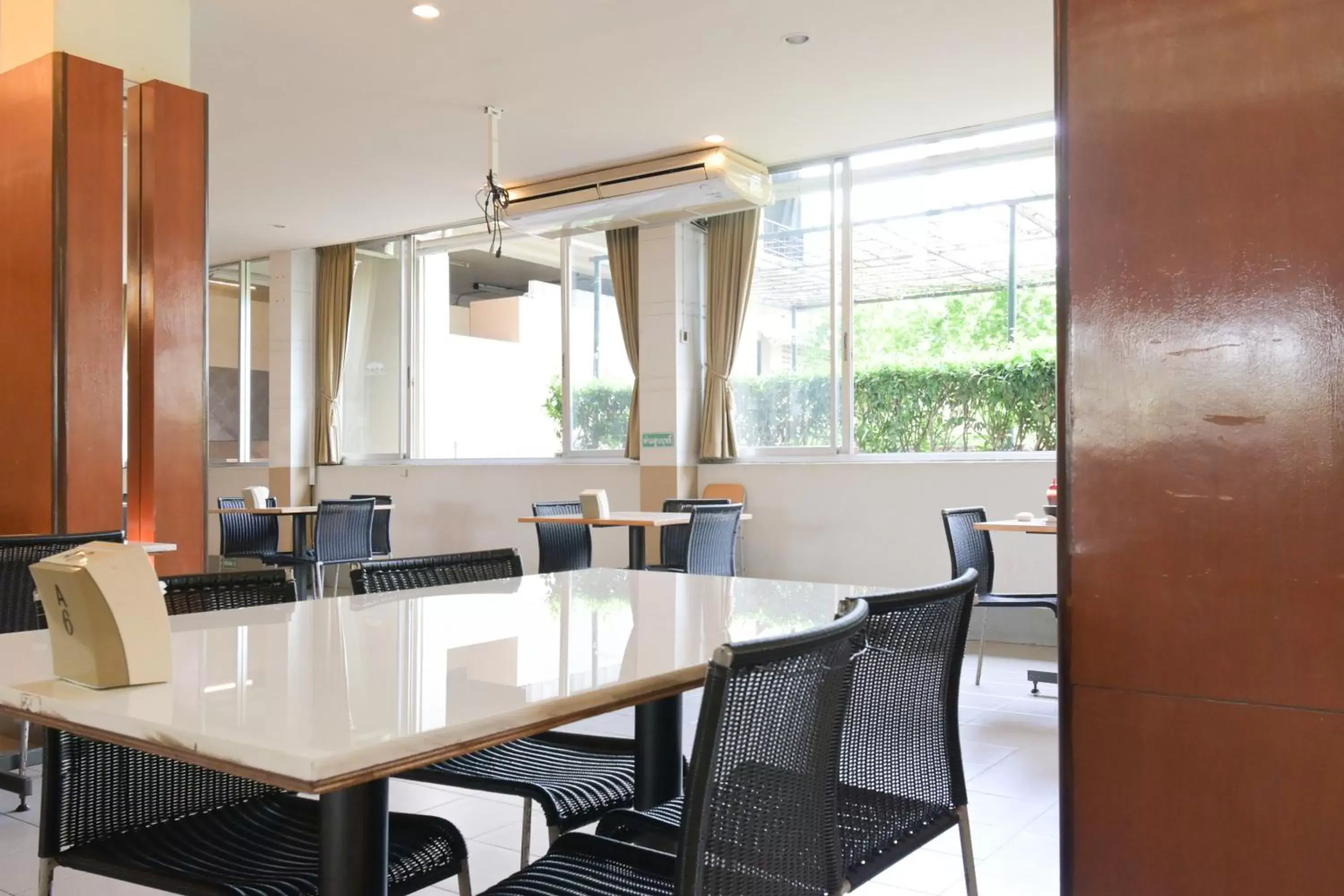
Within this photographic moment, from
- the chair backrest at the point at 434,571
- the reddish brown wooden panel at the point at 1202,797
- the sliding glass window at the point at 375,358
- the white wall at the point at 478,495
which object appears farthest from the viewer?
the sliding glass window at the point at 375,358

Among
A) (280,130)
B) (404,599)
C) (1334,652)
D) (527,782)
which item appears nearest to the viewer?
(1334,652)

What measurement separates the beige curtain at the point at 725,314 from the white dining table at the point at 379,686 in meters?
5.63

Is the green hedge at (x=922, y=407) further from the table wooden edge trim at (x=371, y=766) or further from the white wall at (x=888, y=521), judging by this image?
the table wooden edge trim at (x=371, y=766)

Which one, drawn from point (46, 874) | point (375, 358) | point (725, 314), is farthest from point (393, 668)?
point (375, 358)

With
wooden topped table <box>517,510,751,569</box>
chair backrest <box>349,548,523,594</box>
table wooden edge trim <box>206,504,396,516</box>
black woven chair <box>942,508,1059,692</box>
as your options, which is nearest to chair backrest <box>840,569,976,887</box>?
chair backrest <box>349,548,523,594</box>

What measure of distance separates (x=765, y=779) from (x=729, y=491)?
6393mm

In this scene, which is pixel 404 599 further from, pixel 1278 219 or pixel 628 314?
pixel 628 314

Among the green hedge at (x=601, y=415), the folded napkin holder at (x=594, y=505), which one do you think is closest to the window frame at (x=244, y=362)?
the green hedge at (x=601, y=415)

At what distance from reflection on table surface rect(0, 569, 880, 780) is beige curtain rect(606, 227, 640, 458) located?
19.5ft

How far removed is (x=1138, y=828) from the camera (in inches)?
58.9

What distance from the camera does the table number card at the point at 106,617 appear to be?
124 centimetres

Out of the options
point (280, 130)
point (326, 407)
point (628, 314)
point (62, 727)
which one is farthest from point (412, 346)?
point (62, 727)

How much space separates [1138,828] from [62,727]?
4.66ft

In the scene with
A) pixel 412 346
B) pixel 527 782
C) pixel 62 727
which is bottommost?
pixel 527 782
